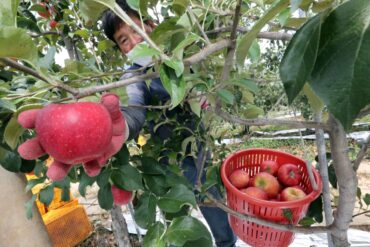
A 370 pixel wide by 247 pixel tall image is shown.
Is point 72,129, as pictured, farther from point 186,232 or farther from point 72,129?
point 186,232

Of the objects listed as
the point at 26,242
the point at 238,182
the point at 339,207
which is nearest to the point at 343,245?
the point at 339,207

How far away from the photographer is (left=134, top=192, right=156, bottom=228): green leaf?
1.96 ft

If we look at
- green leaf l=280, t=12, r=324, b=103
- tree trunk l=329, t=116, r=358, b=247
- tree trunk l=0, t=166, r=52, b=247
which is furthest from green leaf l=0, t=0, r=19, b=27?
tree trunk l=0, t=166, r=52, b=247

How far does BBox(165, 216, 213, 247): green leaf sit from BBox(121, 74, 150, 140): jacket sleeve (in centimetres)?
22

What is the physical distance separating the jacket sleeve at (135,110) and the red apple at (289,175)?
40 cm

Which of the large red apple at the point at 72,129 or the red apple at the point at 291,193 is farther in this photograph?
the red apple at the point at 291,193

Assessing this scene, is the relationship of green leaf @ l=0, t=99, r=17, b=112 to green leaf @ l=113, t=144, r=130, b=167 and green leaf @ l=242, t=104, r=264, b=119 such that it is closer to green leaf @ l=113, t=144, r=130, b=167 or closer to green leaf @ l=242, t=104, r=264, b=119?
green leaf @ l=113, t=144, r=130, b=167

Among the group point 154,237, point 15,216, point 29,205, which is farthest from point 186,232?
point 15,216

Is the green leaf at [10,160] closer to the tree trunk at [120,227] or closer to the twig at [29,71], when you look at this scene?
the twig at [29,71]

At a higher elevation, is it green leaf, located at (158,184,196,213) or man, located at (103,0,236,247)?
man, located at (103,0,236,247)

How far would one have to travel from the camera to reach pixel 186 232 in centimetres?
53

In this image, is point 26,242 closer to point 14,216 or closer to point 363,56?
point 14,216

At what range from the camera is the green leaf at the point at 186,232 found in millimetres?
518

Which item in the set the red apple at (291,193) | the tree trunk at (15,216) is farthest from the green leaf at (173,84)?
the tree trunk at (15,216)
